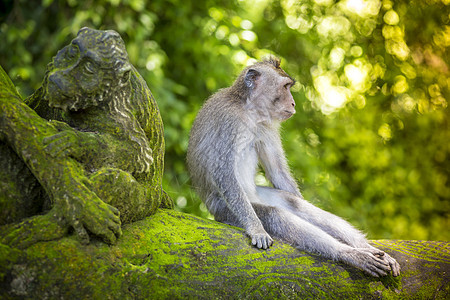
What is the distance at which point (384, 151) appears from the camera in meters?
8.96

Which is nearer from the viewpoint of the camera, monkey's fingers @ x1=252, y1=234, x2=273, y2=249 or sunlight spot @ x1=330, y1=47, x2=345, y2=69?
monkey's fingers @ x1=252, y1=234, x2=273, y2=249

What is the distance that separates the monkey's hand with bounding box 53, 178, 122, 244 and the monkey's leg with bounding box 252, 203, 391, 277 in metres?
1.64

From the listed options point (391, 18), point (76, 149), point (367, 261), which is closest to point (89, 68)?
point (76, 149)

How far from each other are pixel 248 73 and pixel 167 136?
183cm

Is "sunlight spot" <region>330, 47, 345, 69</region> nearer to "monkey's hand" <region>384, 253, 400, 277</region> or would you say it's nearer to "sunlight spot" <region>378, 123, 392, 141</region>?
"sunlight spot" <region>378, 123, 392, 141</region>

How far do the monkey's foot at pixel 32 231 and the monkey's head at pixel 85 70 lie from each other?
73cm

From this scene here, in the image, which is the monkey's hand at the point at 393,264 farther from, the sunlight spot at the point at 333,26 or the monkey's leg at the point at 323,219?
the sunlight spot at the point at 333,26

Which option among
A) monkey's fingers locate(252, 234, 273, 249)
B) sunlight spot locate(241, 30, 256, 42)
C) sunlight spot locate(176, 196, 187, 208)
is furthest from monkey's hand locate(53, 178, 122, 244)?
sunlight spot locate(241, 30, 256, 42)

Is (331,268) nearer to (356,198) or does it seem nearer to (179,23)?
(179,23)

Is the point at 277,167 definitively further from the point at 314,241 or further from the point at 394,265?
the point at 394,265

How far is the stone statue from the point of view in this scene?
2.67m

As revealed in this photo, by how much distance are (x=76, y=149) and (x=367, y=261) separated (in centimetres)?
240

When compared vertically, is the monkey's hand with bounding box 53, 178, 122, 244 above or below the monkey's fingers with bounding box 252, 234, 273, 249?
above

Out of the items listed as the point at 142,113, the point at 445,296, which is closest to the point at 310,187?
the point at 445,296
